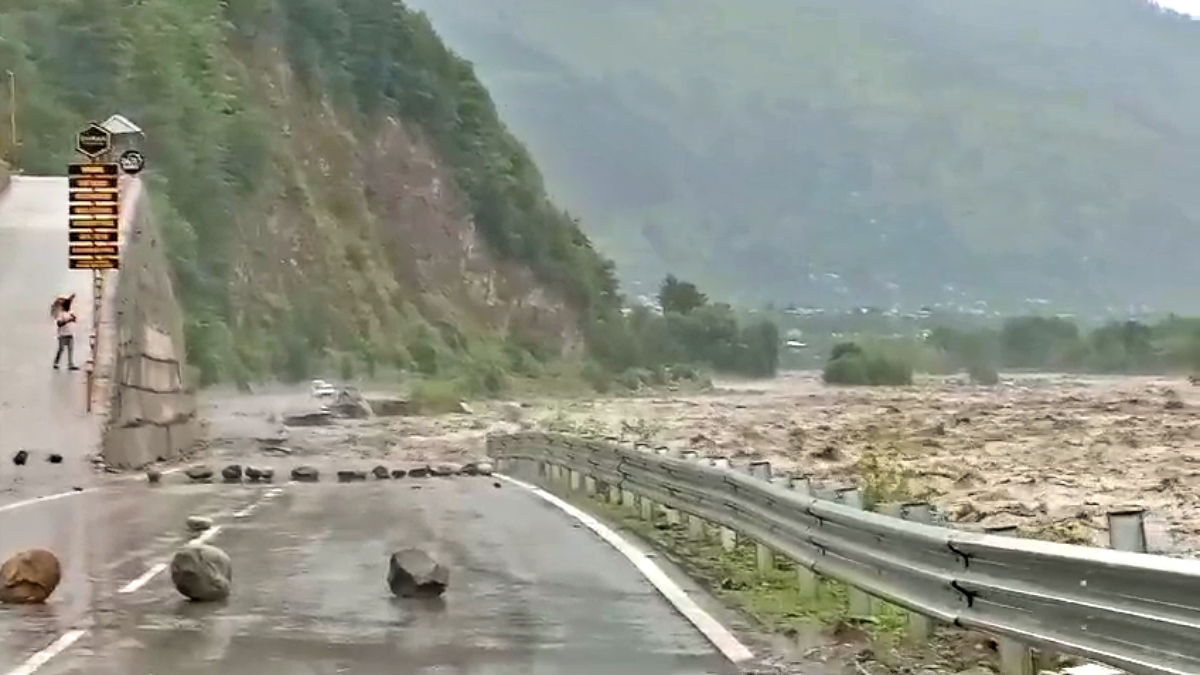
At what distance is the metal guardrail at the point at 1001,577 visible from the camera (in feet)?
21.7

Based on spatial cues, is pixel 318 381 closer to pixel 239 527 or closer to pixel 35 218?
pixel 35 218

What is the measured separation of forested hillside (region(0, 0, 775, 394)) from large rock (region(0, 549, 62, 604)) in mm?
52953

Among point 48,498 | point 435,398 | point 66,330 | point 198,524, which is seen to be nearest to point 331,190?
point 435,398

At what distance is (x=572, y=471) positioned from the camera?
2773cm

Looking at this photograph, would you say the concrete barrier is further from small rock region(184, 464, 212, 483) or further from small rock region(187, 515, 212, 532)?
small rock region(187, 515, 212, 532)

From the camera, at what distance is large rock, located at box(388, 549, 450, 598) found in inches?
523

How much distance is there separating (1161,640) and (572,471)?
21273mm

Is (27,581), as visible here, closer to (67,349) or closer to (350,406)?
(67,349)

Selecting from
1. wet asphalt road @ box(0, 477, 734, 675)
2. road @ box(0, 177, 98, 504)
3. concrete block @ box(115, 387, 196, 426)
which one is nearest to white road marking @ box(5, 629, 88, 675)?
wet asphalt road @ box(0, 477, 734, 675)

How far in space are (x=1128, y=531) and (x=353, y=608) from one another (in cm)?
651

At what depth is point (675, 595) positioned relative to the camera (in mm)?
13328

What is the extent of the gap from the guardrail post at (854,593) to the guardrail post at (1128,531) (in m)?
3.72

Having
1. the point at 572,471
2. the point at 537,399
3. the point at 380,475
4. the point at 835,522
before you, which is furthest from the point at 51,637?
the point at 537,399

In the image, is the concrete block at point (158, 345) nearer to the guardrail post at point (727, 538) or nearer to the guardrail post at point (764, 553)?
the guardrail post at point (727, 538)
